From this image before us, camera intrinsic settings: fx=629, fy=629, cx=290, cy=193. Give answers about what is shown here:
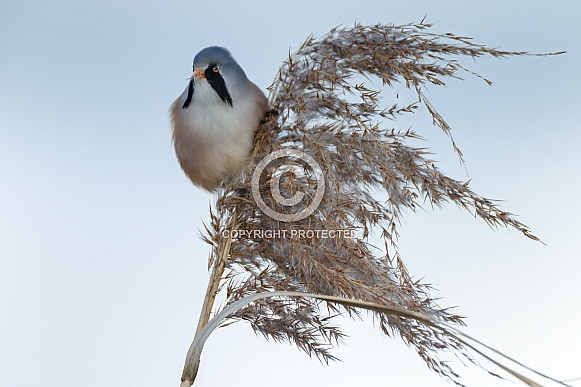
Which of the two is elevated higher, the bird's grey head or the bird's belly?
the bird's grey head

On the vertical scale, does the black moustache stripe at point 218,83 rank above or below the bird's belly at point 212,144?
above

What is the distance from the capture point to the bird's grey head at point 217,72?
1.40 meters

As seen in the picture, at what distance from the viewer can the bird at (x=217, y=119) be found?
1.36 metres

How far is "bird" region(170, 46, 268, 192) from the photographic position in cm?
136

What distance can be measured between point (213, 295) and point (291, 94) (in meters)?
0.44

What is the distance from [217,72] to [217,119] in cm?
11

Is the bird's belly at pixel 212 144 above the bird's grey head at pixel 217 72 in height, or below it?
below

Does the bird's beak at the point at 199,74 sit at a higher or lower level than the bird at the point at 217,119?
higher

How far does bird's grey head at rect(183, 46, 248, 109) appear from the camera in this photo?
55.3 inches

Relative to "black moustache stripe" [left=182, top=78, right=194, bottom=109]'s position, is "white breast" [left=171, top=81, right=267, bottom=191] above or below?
below

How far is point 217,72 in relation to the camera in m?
1.41

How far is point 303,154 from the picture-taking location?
49.1 inches

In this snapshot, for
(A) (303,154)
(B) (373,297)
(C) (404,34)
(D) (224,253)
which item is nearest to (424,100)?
(C) (404,34)

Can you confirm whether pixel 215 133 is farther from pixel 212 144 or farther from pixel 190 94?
pixel 190 94
